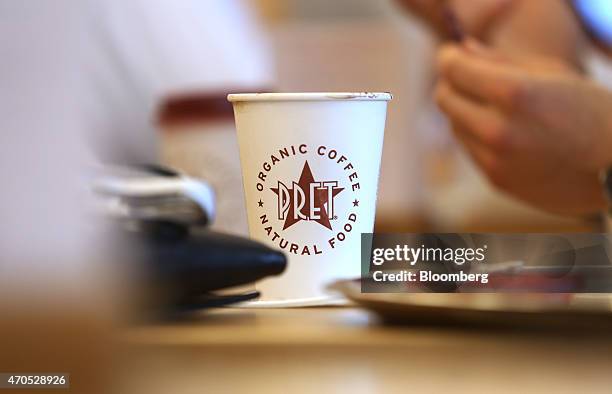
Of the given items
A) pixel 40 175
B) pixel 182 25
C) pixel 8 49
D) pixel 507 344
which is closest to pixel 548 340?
pixel 507 344

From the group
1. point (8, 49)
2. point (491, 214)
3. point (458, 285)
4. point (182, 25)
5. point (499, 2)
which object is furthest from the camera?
point (491, 214)

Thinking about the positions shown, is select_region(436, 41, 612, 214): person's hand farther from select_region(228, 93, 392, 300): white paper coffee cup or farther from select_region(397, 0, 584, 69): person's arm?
select_region(228, 93, 392, 300): white paper coffee cup

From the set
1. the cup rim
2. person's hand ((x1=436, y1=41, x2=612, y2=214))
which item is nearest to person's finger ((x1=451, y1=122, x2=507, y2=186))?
person's hand ((x1=436, y1=41, x2=612, y2=214))

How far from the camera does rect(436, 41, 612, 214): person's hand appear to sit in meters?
0.75

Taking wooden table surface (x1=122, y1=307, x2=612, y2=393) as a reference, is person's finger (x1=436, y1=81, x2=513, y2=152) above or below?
above

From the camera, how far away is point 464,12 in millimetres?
767

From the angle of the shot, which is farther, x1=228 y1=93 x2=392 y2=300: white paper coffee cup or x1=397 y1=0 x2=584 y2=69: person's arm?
x1=397 y1=0 x2=584 y2=69: person's arm

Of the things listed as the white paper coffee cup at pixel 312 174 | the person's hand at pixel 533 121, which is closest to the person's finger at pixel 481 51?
the person's hand at pixel 533 121

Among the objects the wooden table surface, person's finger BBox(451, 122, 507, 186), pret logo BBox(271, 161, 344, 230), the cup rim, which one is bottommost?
the wooden table surface

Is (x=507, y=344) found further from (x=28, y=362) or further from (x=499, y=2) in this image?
(x=499, y=2)

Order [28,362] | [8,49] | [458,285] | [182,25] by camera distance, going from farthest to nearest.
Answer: [182,25] → [8,49] → [458,285] → [28,362]

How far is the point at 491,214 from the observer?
2.17 metres

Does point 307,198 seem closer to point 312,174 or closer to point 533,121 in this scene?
point 312,174

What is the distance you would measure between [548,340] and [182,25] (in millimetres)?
Answer: 759
